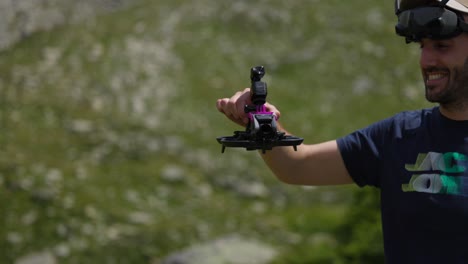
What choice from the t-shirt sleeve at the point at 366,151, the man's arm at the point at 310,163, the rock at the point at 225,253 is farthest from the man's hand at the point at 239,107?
the rock at the point at 225,253

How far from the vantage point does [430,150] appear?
4953 mm

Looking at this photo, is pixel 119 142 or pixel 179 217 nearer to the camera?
pixel 179 217

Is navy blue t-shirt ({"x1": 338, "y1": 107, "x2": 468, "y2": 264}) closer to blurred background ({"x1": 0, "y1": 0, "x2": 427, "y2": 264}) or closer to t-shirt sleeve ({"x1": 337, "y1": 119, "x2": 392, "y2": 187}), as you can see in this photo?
t-shirt sleeve ({"x1": 337, "y1": 119, "x2": 392, "y2": 187})

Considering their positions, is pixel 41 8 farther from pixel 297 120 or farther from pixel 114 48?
pixel 297 120

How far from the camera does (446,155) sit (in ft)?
15.9

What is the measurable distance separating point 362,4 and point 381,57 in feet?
10.9

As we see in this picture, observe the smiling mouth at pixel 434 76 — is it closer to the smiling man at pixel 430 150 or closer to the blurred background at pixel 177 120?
the smiling man at pixel 430 150

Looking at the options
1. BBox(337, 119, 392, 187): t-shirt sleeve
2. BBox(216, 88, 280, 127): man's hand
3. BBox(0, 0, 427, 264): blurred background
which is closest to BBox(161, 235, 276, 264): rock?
BBox(0, 0, 427, 264): blurred background

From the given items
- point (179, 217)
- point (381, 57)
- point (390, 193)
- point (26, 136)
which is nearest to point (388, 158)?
point (390, 193)

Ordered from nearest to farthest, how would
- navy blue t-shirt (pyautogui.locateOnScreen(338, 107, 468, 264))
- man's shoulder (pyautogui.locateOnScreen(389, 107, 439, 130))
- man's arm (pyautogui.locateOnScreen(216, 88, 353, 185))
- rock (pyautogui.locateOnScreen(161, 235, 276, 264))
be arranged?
1. navy blue t-shirt (pyautogui.locateOnScreen(338, 107, 468, 264))
2. man's shoulder (pyautogui.locateOnScreen(389, 107, 439, 130))
3. man's arm (pyautogui.locateOnScreen(216, 88, 353, 185))
4. rock (pyautogui.locateOnScreen(161, 235, 276, 264))

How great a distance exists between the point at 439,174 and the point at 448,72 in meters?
0.58

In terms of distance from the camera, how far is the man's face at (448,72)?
4.77 m

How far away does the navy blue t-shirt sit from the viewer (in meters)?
4.72

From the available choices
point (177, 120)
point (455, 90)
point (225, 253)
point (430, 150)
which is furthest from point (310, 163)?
point (177, 120)
